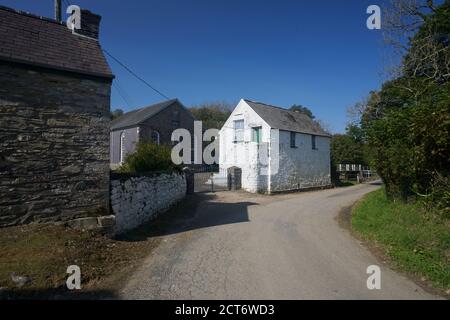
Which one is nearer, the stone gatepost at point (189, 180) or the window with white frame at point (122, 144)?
the stone gatepost at point (189, 180)

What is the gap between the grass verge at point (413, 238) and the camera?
624cm

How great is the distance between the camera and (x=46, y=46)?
338 inches

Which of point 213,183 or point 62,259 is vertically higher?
point 213,183

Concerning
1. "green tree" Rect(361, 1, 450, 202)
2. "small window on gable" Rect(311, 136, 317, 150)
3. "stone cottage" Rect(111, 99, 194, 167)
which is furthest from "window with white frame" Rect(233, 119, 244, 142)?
"green tree" Rect(361, 1, 450, 202)

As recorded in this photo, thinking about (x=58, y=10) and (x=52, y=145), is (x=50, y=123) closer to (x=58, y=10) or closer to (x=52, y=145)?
(x=52, y=145)

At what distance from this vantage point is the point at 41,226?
7648mm

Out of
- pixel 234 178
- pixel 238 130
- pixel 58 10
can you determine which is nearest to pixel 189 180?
pixel 234 178

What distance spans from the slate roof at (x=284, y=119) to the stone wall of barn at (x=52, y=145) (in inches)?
593

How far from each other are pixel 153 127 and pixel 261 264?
2656cm

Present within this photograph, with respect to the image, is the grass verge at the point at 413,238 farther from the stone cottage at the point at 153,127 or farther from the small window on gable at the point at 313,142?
the stone cottage at the point at 153,127

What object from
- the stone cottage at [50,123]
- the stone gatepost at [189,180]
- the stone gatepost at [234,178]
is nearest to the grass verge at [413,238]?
the stone cottage at [50,123]

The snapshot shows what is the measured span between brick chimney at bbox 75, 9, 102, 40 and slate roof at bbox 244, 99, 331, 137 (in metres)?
14.1

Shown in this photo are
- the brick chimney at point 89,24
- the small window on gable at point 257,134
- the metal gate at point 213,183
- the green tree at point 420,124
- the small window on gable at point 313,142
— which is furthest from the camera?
the small window on gable at point 313,142

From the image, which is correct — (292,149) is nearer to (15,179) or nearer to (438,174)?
(438,174)
